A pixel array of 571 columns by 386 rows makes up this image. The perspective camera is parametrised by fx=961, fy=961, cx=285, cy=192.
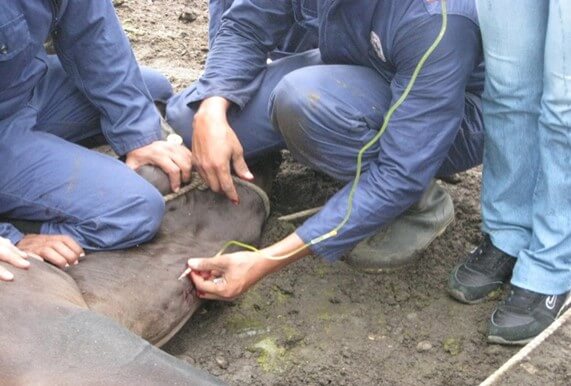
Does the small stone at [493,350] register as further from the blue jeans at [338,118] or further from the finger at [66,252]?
the finger at [66,252]

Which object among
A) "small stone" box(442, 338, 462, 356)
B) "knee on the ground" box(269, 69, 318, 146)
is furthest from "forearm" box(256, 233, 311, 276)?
"small stone" box(442, 338, 462, 356)

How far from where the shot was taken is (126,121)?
2.92 meters

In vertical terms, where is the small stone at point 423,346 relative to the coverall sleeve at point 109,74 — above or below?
below

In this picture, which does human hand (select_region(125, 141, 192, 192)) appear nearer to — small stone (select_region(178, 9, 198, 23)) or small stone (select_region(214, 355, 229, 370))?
small stone (select_region(214, 355, 229, 370))

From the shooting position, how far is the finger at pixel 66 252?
2533 mm

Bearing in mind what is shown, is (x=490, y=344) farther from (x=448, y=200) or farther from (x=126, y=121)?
(x=126, y=121)

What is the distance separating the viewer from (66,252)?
254cm

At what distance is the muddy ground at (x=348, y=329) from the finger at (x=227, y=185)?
0.73 feet

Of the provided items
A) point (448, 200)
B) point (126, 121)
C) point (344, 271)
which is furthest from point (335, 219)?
point (126, 121)

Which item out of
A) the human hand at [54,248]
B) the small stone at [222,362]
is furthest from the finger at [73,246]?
the small stone at [222,362]

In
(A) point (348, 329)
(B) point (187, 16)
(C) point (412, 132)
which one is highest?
(C) point (412, 132)

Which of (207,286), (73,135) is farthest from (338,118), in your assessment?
(73,135)

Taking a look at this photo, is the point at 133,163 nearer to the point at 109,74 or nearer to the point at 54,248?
the point at 109,74

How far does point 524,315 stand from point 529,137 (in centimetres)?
47
